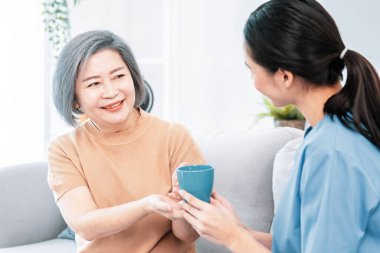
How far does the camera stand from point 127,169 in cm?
152

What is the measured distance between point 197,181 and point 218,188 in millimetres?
735

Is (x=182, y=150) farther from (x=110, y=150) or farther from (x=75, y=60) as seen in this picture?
(x=75, y=60)

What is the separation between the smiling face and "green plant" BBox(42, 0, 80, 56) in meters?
2.01

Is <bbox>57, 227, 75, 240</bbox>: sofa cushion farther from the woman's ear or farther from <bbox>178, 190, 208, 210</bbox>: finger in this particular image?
the woman's ear

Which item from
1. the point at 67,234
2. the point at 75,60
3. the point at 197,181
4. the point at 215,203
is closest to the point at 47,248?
the point at 67,234

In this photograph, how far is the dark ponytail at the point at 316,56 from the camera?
1.07 m

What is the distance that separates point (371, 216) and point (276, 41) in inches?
16.2

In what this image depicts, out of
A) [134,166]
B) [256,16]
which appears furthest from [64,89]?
[256,16]

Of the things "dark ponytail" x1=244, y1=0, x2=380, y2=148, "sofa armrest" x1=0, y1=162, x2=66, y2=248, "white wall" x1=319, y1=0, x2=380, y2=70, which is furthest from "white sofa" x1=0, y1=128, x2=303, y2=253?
"white wall" x1=319, y1=0, x2=380, y2=70

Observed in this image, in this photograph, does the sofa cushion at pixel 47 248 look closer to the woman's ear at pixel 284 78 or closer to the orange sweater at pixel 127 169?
the orange sweater at pixel 127 169

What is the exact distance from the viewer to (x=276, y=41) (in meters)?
1.08

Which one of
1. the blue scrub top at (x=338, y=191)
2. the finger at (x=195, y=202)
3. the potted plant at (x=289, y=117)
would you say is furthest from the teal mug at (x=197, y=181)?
the potted plant at (x=289, y=117)

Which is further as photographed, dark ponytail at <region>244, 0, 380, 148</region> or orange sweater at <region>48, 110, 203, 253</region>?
orange sweater at <region>48, 110, 203, 253</region>

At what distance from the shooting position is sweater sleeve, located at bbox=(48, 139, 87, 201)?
4.83ft
